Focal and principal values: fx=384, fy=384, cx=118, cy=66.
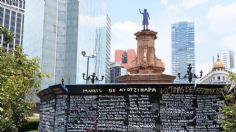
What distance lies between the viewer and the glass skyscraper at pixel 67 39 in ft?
416

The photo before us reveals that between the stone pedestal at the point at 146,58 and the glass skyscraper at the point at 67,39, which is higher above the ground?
the glass skyscraper at the point at 67,39

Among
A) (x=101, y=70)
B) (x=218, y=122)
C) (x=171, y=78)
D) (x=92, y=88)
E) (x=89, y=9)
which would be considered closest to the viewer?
(x=218, y=122)

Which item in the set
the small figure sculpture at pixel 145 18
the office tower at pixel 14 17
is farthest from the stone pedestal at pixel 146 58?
the office tower at pixel 14 17

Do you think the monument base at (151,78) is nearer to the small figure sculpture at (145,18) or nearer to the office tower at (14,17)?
the small figure sculpture at (145,18)

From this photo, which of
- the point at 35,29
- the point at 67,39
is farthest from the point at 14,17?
the point at 67,39

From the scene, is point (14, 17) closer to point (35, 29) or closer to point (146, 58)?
point (35, 29)

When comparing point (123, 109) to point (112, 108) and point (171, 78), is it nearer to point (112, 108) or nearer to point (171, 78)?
point (112, 108)

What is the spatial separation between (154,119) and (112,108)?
2.50m

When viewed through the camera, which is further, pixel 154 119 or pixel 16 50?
pixel 16 50

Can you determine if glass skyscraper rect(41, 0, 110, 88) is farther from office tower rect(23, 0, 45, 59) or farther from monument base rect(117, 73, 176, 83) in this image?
monument base rect(117, 73, 176, 83)

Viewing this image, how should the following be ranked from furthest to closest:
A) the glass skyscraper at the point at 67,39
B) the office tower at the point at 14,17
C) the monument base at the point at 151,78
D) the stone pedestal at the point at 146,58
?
the office tower at the point at 14,17 → the glass skyscraper at the point at 67,39 → the stone pedestal at the point at 146,58 → the monument base at the point at 151,78

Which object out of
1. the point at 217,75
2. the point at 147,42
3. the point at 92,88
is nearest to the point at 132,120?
the point at 92,88

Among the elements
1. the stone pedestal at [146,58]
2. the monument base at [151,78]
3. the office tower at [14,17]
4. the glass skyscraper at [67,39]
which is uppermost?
the office tower at [14,17]

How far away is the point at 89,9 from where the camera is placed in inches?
5418
